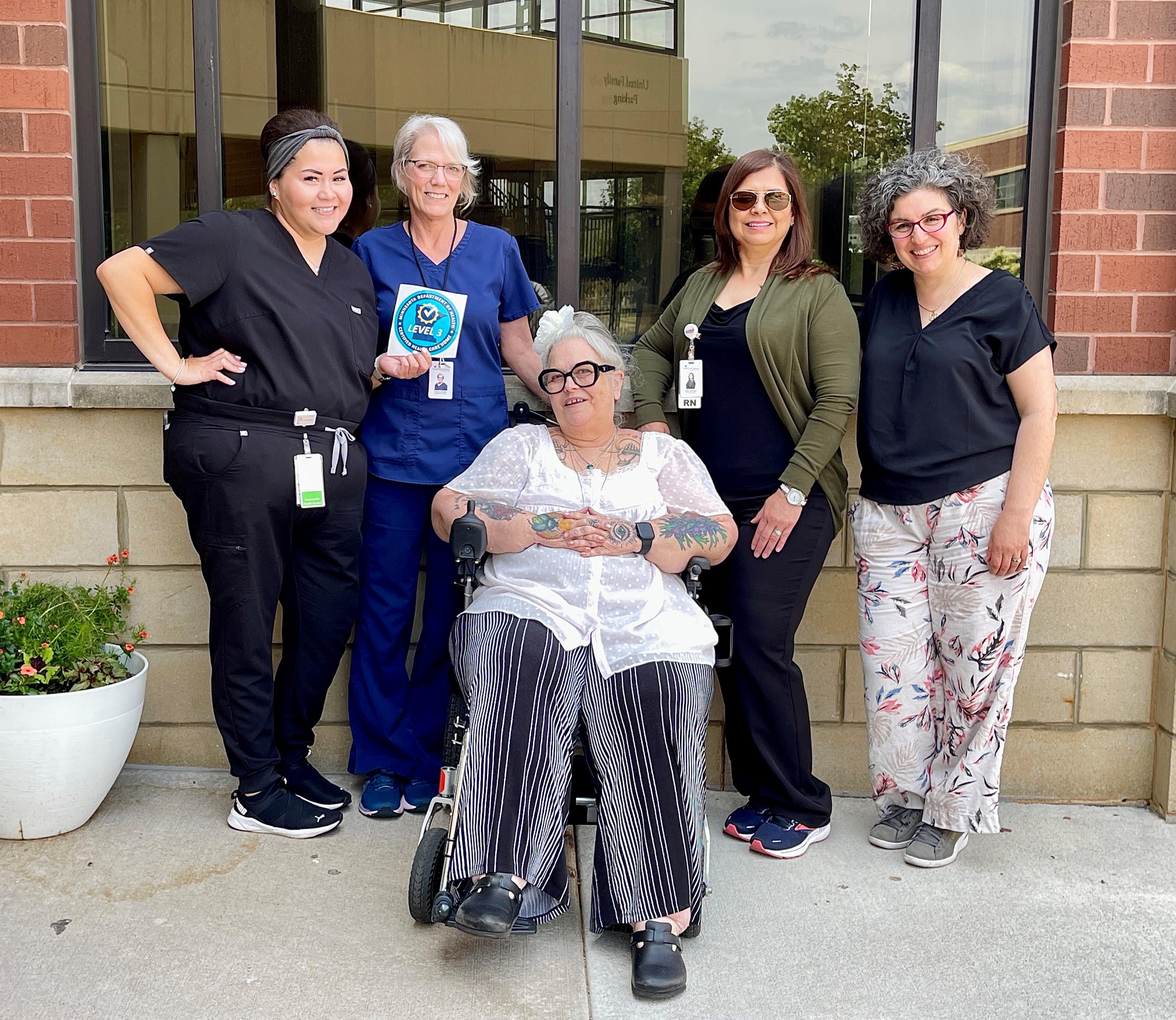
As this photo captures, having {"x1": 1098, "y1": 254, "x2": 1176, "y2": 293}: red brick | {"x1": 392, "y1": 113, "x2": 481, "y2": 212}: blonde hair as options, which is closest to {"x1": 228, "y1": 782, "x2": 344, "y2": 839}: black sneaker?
{"x1": 392, "y1": 113, "x2": 481, "y2": 212}: blonde hair

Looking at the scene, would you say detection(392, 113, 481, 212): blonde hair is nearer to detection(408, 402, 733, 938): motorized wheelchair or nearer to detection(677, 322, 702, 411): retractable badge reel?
detection(677, 322, 702, 411): retractable badge reel

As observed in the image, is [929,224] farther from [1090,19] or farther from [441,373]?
[441,373]

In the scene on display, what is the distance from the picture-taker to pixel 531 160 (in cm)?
356

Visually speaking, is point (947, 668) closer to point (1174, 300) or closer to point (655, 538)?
point (655, 538)

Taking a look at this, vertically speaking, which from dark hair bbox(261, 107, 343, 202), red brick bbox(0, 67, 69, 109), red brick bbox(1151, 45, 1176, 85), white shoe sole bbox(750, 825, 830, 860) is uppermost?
red brick bbox(1151, 45, 1176, 85)

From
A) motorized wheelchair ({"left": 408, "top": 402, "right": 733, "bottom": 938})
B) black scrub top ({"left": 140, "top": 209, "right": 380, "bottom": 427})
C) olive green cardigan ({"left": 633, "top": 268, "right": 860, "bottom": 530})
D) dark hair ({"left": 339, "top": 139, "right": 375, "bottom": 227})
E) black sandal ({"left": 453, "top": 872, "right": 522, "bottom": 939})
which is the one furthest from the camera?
dark hair ({"left": 339, "top": 139, "right": 375, "bottom": 227})

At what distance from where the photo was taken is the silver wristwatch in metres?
2.86

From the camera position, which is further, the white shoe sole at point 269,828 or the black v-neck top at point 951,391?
the white shoe sole at point 269,828

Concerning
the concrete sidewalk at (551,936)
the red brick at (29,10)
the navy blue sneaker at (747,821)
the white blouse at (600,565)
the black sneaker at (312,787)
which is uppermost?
the red brick at (29,10)

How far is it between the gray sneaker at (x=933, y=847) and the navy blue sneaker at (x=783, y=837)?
0.78ft

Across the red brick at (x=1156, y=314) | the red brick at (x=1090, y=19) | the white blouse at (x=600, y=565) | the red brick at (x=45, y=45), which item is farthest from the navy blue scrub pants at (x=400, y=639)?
the red brick at (x=1090, y=19)

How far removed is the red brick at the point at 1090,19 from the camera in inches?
124

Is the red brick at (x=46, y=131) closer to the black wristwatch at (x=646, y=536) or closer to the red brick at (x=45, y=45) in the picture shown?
the red brick at (x=45, y=45)

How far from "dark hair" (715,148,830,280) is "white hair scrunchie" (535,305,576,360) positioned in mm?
435
